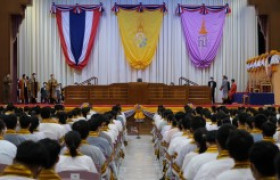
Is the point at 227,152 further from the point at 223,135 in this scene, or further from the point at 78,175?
the point at 78,175

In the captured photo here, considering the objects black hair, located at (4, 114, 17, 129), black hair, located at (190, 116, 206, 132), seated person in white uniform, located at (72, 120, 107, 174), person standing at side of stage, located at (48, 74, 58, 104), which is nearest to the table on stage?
person standing at side of stage, located at (48, 74, 58, 104)

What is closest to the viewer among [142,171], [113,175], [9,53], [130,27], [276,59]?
[113,175]

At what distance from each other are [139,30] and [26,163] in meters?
18.5

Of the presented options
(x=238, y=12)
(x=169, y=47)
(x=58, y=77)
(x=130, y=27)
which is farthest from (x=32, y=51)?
(x=238, y=12)

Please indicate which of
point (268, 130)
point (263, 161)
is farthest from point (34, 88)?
point (263, 161)

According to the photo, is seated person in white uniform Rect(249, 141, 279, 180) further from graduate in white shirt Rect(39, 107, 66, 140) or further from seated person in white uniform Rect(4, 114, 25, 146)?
graduate in white shirt Rect(39, 107, 66, 140)

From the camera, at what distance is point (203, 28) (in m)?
20.6

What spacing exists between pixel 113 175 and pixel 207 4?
52.7 feet

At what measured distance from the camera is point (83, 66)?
69.4 feet

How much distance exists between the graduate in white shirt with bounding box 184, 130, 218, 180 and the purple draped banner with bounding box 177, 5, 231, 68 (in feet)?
56.2

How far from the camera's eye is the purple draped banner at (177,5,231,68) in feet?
67.8

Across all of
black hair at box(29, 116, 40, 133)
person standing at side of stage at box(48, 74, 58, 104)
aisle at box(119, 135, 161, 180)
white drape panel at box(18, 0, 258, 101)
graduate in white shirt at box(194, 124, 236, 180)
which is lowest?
aisle at box(119, 135, 161, 180)

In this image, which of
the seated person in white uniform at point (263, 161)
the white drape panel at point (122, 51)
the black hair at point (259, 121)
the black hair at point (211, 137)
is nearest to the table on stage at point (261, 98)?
the white drape panel at point (122, 51)

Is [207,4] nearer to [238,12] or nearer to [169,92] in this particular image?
[238,12]
